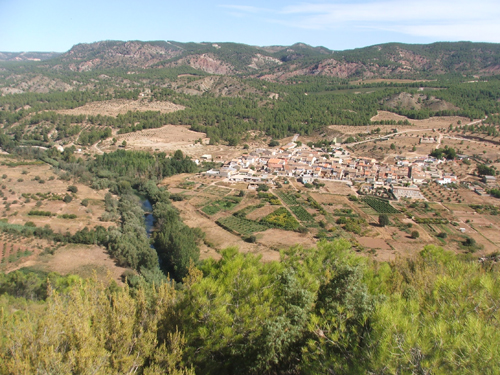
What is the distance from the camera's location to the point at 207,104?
95188mm

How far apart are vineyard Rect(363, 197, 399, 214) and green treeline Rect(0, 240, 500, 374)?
27.6 m

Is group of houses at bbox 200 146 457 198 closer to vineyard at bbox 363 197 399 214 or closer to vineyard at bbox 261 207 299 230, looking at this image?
vineyard at bbox 363 197 399 214

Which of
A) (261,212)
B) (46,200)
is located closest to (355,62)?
(261,212)

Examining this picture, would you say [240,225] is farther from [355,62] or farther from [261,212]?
[355,62]

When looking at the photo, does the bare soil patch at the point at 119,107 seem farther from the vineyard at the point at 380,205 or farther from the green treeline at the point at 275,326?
the green treeline at the point at 275,326

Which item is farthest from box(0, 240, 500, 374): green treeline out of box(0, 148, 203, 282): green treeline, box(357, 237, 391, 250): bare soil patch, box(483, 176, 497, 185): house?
box(483, 176, 497, 185): house

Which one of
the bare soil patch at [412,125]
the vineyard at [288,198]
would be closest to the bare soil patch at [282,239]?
the vineyard at [288,198]

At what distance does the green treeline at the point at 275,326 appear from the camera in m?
6.05

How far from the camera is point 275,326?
27.5ft

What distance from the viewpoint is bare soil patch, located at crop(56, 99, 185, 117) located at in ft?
266

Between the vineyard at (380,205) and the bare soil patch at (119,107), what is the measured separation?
62.8 meters

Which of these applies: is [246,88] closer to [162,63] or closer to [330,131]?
[330,131]

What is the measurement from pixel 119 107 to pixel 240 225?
6778 centimetres

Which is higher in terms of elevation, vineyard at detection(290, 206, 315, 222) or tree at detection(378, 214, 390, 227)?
tree at detection(378, 214, 390, 227)
